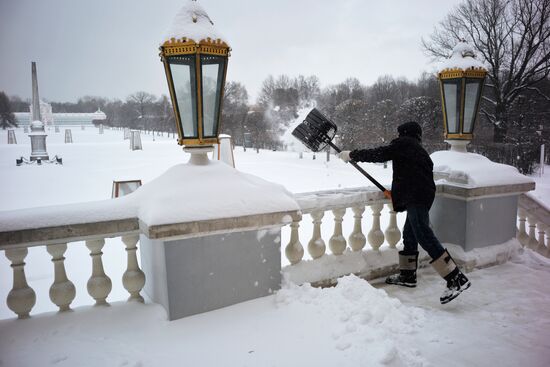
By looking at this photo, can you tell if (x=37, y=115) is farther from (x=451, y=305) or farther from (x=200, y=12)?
(x=451, y=305)

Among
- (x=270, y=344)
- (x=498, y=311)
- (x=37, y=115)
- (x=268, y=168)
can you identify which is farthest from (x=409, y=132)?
(x=37, y=115)

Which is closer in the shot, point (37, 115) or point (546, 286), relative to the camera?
point (546, 286)

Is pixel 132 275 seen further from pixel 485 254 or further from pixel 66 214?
pixel 485 254

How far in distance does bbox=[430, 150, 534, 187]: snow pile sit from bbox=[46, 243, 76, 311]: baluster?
446cm

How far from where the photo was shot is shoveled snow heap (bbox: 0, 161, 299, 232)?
9.58ft

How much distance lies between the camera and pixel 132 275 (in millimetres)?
3344

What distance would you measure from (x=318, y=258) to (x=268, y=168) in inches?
692

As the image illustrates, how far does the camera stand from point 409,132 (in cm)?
429

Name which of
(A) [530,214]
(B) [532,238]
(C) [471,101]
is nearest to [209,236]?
(C) [471,101]

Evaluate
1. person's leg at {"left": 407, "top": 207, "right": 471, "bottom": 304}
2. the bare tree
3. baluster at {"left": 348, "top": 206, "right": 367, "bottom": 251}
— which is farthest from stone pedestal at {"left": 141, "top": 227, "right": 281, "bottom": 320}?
the bare tree

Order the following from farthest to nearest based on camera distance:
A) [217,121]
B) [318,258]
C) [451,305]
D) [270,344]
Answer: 1. [318,258]
2. [451,305]
3. [217,121]
4. [270,344]

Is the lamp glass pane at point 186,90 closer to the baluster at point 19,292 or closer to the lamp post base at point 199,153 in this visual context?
the lamp post base at point 199,153

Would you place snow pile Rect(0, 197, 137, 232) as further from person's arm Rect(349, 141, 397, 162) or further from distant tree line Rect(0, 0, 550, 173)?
distant tree line Rect(0, 0, 550, 173)

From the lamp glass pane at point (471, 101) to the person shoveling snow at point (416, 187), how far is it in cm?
166
